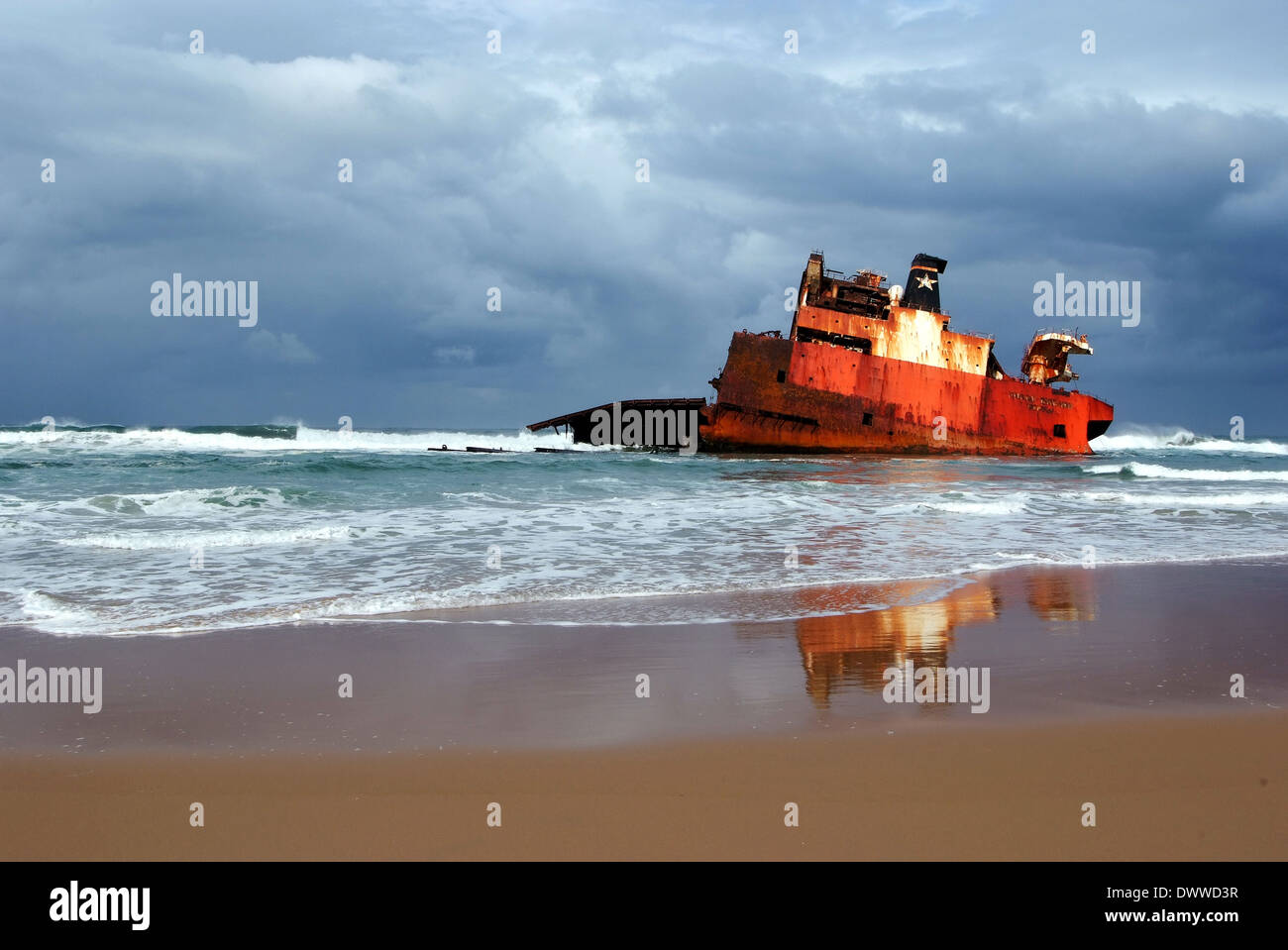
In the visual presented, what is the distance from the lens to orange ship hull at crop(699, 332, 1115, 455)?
103 feet

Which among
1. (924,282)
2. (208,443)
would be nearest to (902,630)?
(924,282)

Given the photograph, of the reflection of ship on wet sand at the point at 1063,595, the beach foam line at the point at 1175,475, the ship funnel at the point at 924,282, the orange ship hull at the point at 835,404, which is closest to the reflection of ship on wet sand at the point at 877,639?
the reflection of ship on wet sand at the point at 1063,595

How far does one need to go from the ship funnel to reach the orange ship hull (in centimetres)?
305

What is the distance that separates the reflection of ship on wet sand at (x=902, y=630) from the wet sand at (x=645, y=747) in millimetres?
35

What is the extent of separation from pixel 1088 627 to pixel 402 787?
17.1ft

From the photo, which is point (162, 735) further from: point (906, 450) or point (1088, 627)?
point (906, 450)

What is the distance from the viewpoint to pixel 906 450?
31516mm

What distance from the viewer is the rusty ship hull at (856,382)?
31.3 meters

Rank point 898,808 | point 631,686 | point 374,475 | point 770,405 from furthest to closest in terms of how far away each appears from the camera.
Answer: point 770,405
point 374,475
point 631,686
point 898,808

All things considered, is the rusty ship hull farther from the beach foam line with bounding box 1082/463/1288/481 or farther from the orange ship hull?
the beach foam line with bounding box 1082/463/1288/481

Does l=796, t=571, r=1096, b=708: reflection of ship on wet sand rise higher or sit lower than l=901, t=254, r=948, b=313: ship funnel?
lower

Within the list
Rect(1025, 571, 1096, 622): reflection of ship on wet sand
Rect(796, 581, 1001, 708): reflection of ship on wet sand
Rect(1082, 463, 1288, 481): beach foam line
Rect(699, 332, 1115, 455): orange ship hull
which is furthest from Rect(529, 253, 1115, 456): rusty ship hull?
Rect(796, 581, 1001, 708): reflection of ship on wet sand

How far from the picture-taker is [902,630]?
618 cm
